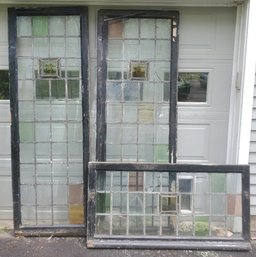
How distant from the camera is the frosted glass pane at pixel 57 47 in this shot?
130 inches

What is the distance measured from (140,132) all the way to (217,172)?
2.41ft

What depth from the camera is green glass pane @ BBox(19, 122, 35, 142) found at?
11.1 feet

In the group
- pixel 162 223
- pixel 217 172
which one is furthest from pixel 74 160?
pixel 217 172

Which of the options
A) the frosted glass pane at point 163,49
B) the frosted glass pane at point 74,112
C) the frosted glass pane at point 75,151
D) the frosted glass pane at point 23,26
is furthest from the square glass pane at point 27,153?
the frosted glass pane at point 163,49

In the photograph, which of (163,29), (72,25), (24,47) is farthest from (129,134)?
(24,47)

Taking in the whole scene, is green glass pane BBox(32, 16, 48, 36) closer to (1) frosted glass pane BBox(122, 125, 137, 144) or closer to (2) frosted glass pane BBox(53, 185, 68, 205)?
(1) frosted glass pane BBox(122, 125, 137, 144)

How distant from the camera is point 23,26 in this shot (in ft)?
10.7

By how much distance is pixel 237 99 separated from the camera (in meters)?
3.35

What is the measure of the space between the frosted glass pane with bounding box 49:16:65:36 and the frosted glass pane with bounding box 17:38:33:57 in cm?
20

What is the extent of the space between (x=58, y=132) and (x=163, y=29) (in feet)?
4.11

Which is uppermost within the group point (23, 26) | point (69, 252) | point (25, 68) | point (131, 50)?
point (23, 26)

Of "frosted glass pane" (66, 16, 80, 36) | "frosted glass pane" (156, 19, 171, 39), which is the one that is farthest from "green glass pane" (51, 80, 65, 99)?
"frosted glass pane" (156, 19, 171, 39)

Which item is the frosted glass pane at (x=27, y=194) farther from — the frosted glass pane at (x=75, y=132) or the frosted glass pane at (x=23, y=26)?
the frosted glass pane at (x=23, y=26)

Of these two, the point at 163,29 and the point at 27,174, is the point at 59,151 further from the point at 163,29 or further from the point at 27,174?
the point at 163,29
